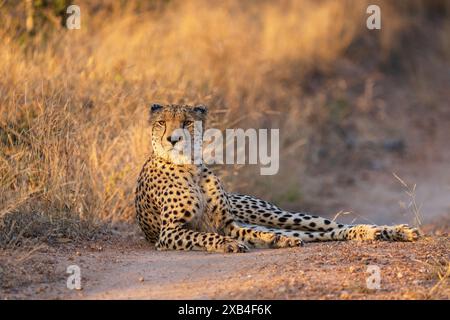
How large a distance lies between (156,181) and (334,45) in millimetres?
7711

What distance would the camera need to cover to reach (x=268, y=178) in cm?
1041

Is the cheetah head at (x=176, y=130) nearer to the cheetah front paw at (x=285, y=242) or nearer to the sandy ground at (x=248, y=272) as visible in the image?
the sandy ground at (x=248, y=272)

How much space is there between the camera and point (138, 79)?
29.1 feet

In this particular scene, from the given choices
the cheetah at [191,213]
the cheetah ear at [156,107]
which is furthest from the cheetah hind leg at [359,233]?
the cheetah ear at [156,107]

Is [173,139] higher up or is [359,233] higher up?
[173,139]

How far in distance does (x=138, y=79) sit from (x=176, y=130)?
8.49 ft

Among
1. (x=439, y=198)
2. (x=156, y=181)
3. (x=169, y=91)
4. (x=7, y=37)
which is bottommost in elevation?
(x=439, y=198)

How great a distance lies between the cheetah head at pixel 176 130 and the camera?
6.45 meters

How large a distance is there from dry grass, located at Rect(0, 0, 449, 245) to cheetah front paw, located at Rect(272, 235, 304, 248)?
4.85 ft

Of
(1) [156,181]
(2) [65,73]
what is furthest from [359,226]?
(2) [65,73]

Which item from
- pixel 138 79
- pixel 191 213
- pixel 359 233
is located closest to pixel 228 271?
pixel 191 213

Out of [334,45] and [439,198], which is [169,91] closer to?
[439,198]

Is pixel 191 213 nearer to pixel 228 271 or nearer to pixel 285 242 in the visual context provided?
pixel 285 242

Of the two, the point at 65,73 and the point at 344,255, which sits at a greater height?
the point at 65,73
